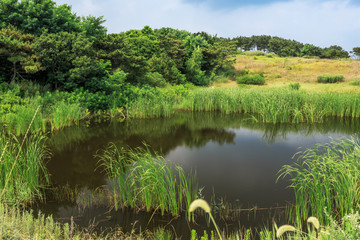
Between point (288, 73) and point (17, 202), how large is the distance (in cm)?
3284

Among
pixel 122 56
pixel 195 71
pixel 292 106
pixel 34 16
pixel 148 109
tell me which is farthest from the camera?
pixel 195 71

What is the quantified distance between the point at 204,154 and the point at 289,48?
59.1m

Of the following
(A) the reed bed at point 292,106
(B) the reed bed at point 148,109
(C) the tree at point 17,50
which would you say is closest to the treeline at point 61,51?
(C) the tree at point 17,50

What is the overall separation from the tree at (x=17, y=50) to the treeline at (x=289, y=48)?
3853cm

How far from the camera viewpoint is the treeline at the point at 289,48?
183ft

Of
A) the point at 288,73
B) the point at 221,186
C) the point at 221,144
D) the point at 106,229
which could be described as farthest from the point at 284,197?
the point at 288,73

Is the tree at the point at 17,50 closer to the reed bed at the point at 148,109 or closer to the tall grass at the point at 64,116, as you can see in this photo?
the tall grass at the point at 64,116

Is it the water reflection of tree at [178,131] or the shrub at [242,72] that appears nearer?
the water reflection of tree at [178,131]

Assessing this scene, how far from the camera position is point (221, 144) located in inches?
350

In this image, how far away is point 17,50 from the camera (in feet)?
38.4

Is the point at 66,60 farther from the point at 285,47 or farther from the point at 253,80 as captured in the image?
the point at 285,47

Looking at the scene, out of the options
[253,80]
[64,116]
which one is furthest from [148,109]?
[253,80]

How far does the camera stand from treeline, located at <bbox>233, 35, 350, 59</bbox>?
183 ft

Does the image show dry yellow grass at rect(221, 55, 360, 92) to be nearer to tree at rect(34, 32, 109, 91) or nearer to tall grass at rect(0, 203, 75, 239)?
tree at rect(34, 32, 109, 91)
